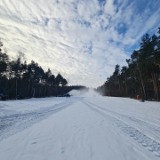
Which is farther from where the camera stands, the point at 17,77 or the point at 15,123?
the point at 17,77

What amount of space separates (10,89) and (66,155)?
51898 mm

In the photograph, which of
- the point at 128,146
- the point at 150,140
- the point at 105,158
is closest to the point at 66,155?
the point at 105,158

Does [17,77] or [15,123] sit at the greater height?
[17,77]

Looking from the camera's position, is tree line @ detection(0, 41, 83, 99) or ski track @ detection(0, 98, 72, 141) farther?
tree line @ detection(0, 41, 83, 99)

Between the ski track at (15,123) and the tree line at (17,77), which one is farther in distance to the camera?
the tree line at (17,77)

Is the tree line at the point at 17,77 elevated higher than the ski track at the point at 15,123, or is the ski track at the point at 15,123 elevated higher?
the tree line at the point at 17,77

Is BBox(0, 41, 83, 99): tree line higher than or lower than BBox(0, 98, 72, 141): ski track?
higher

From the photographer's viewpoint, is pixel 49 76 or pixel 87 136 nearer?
pixel 87 136

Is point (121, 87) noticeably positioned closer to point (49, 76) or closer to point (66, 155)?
point (49, 76)

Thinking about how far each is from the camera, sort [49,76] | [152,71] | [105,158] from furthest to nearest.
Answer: [49,76], [152,71], [105,158]

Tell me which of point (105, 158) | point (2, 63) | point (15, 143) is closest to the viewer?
point (105, 158)

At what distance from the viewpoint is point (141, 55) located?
38500 millimetres

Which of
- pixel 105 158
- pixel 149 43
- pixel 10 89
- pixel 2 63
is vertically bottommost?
pixel 105 158

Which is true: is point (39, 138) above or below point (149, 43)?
below
